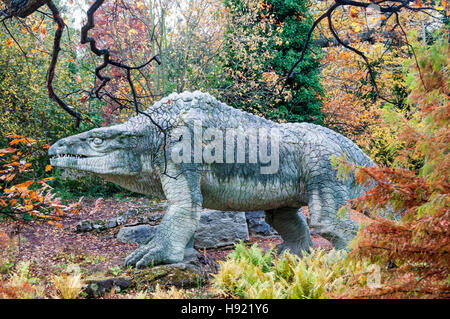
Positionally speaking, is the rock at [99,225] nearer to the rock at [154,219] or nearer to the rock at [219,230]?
the rock at [154,219]

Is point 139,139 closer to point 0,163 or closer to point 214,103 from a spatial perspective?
point 214,103

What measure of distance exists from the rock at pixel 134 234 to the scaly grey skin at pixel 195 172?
2.67 metres

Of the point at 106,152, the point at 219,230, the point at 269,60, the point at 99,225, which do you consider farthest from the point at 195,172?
the point at 269,60

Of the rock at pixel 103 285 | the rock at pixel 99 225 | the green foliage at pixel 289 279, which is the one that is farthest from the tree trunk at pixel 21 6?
the rock at pixel 99 225

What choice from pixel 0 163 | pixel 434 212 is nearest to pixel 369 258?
pixel 434 212

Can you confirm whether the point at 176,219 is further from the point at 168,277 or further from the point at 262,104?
the point at 262,104

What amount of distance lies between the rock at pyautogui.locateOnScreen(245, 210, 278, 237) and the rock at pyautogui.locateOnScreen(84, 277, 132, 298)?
464 cm

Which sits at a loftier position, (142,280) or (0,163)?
(0,163)

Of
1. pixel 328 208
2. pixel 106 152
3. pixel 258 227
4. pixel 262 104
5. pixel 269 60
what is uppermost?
pixel 269 60

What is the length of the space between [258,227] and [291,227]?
8.52 ft

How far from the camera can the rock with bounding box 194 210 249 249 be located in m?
7.17

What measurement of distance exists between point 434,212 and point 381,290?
0.75m

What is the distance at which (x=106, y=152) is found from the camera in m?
4.78

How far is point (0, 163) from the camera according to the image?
8.93m
